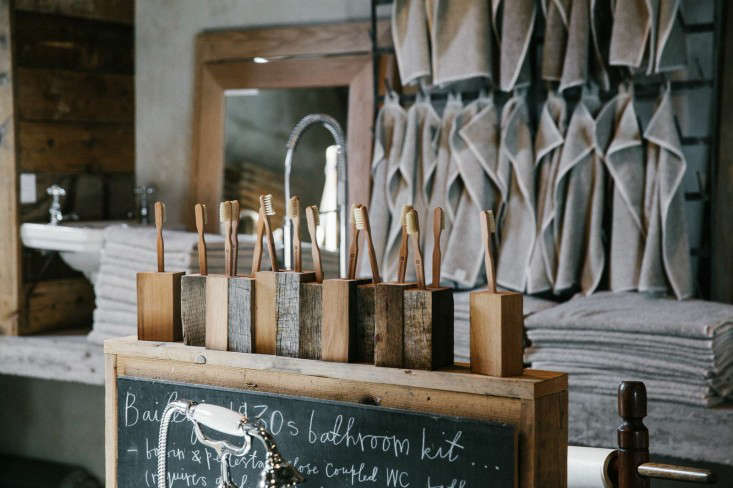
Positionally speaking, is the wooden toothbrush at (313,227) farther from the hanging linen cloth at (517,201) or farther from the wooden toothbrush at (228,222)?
the hanging linen cloth at (517,201)

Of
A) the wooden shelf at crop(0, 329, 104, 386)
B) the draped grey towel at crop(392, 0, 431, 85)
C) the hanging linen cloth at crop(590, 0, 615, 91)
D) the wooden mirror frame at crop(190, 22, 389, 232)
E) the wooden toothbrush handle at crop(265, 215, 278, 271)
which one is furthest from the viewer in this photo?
the wooden shelf at crop(0, 329, 104, 386)

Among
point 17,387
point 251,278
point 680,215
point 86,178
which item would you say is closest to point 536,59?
point 680,215

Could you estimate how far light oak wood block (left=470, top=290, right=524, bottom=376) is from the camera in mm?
1518

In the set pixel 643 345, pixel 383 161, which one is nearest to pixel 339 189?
pixel 383 161

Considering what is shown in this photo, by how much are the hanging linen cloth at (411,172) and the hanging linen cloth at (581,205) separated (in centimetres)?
51

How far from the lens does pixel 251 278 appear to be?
5.98 ft

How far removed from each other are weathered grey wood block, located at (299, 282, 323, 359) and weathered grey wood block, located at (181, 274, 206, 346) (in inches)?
10.0

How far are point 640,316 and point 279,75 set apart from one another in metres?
1.98

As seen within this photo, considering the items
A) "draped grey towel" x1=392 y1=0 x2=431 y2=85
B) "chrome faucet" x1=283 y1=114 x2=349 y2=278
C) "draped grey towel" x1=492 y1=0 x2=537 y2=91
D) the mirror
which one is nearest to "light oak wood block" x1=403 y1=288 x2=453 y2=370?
"chrome faucet" x1=283 y1=114 x2=349 y2=278

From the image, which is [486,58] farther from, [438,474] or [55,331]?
[55,331]

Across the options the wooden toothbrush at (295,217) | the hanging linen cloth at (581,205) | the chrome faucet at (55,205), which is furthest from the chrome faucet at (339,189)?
the chrome faucet at (55,205)

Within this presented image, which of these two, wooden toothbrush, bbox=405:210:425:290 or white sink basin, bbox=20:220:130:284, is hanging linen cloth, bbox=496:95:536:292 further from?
white sink basin, bbox=20:220:130:284

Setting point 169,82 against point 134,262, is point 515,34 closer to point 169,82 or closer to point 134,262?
point 134,262

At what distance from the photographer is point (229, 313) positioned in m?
1.82
